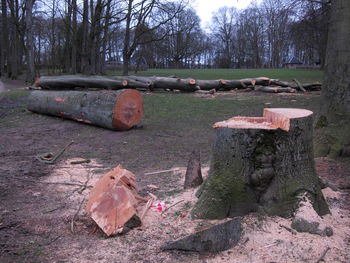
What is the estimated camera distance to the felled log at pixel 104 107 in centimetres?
775

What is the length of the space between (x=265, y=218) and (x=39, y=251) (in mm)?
1860

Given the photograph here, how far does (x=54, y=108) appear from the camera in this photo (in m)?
9.39

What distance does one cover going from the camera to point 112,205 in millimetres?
3270

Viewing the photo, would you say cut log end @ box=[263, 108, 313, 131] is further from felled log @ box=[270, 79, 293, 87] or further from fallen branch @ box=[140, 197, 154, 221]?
felled log @ box=[270, 79, 293, 87]

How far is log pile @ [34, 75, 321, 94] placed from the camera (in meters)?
14.4

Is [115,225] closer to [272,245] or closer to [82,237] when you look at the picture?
[82,237]

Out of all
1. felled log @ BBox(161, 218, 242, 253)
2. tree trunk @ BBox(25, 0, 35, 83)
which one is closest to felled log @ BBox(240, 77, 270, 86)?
tree trunk @ BBox(25, 0, 35, 83)

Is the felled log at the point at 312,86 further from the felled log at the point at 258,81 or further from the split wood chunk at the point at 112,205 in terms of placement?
the split wood chunk at the point at 112,205

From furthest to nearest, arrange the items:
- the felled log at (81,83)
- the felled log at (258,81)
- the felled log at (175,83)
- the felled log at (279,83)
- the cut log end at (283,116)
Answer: the felled log at (258,81), the felled log at (279,83), the felled log at (175,83), the felled log at (81,83), the cut log end at (283,116)

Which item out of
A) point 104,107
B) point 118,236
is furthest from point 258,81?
point 118,236

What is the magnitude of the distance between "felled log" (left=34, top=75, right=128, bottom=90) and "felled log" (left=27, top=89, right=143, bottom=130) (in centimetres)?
499

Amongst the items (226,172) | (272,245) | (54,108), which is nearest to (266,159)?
(226,172)

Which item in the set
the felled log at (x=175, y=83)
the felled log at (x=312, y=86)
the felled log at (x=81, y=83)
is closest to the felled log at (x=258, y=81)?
the felled log at (x=312, y=86)

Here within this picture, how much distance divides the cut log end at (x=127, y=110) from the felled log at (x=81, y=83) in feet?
20.3
